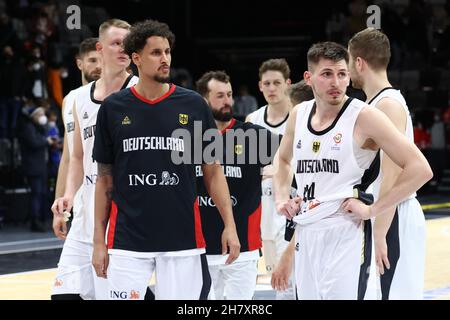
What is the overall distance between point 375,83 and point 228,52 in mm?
20861

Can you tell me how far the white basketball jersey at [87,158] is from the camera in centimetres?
666

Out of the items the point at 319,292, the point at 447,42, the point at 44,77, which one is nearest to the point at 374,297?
the point at 319,292

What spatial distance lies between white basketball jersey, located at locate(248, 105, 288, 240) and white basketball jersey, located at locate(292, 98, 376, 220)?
3792mm

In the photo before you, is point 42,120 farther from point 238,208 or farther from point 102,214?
point 102,214

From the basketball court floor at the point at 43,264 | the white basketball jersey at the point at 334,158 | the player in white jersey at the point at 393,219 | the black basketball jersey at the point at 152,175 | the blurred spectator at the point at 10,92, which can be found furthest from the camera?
the blurred spectator at the point at 10,92

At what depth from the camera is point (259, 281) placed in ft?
34.7

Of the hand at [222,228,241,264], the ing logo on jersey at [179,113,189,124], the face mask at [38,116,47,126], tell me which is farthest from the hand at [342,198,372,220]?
the face mask at [38,116,47,126]

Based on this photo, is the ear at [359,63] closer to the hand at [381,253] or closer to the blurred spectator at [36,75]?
the hand at [381,253]

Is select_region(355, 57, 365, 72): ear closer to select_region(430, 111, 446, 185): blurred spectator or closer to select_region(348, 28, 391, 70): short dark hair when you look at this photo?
select_region(348, 28, 391, 70): short dark hair

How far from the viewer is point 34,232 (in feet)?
51.5

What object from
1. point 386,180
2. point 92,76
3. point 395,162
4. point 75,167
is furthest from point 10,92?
point 395,162

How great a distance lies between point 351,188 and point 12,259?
841 cm

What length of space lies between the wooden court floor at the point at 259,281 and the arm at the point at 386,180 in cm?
376

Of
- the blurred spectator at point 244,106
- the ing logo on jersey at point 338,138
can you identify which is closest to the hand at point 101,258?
the ing logo on jersey at point 338,138
